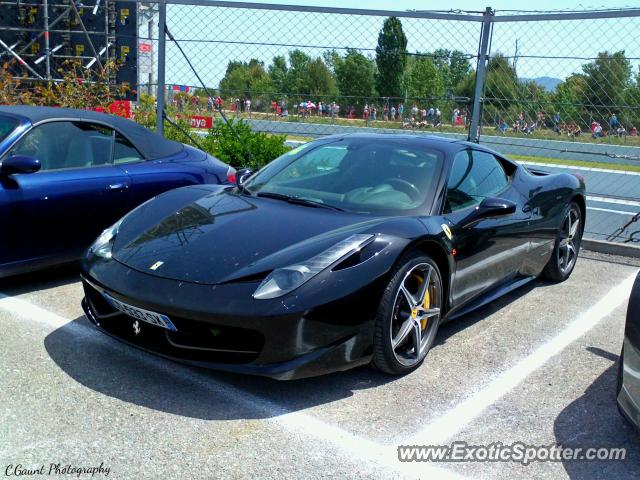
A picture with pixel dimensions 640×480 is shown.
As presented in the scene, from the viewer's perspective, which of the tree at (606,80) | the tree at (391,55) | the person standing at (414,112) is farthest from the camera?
the person standing at (414,112)

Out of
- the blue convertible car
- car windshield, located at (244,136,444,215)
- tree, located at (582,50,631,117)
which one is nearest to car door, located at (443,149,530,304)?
car windshield, located at (244,136,444,215)

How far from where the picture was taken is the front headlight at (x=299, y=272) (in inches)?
121

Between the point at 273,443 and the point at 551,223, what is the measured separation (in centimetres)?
322

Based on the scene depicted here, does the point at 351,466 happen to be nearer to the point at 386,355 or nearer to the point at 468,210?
the point at 386,355

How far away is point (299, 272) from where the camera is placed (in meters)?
3.16

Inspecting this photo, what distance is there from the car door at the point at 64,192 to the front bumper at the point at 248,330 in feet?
5.30

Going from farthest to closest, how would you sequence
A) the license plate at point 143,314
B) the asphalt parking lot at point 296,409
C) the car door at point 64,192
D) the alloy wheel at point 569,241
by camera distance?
the alloy wheel at point 569,241 → the car door at point 64,192 → the license plate at point 143,314 → the asphalt parking lot at point 296,409

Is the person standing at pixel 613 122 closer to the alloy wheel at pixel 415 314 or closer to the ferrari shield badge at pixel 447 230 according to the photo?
the ferrari shield badge at pixel 447 230

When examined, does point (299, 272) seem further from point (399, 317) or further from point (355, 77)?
point (355, 77)

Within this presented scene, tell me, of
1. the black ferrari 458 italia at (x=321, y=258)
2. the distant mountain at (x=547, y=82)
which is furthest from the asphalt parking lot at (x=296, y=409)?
the distant mountain at (x=547, y=82)

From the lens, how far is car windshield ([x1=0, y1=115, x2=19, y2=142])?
15.3 ft

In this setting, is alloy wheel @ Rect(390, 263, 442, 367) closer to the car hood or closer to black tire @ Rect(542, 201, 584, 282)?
the car hood

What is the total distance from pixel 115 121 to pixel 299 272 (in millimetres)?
2905

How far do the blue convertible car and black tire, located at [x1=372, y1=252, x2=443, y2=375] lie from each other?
99.5 inches
